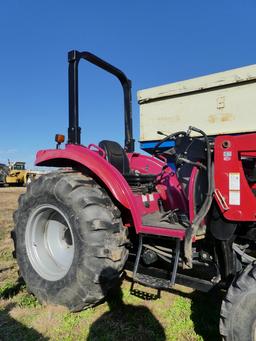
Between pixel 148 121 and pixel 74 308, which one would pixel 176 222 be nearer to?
pixel 74 308

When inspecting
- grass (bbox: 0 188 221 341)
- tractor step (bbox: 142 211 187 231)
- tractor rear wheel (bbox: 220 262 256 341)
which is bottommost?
grass (bbox: 0 188 221 341)

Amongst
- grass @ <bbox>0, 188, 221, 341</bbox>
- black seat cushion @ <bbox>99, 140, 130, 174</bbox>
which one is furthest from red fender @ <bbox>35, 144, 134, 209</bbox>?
grass @ <bbox>0, 188, 221, 341</bbox>

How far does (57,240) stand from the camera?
3932 mm

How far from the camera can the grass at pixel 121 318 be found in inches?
118

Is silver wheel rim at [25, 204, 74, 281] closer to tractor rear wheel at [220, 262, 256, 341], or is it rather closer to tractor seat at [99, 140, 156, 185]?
tractor seat at [99, 140, 156, 185]

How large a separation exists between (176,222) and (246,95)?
8.40 feet

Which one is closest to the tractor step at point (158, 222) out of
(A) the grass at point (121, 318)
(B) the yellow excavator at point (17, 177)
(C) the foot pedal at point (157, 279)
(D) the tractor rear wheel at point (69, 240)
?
(C) the foot pedal at point (157, 279)

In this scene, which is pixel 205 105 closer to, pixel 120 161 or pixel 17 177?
pixel 120 161

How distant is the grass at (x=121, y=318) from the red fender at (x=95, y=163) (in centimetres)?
94

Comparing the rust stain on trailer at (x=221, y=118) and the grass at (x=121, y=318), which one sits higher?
the rust stain on trailer at (x=221, y=118)

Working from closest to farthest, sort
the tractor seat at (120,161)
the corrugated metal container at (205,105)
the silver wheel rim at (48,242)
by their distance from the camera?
1. the silver wheel rim at (48,242)
2. the tractor seat at (120,161)
3. the corrugated metal container at (205,105)


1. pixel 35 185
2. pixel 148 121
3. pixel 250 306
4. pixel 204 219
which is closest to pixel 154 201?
pixel 204 219

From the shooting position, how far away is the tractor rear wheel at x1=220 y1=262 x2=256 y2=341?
239cm

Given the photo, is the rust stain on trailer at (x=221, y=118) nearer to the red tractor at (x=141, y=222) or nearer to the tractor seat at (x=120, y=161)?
the red tractor at (x=141, y=222)
